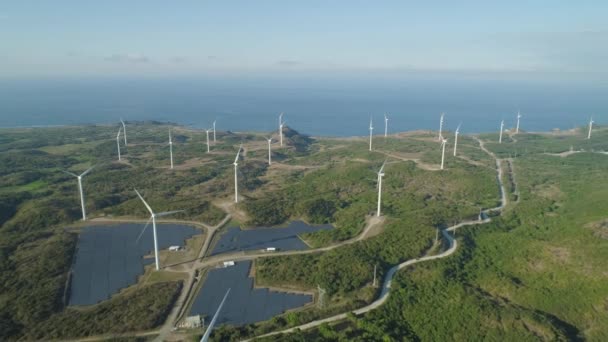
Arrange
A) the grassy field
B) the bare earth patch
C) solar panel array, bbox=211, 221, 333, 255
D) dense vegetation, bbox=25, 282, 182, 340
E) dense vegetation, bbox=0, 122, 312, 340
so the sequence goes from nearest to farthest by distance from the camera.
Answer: dense vegetation, bbox=25, 282, 182, 340
the grassy field
dense vegetation, bbox=0, 122, 312, 340
the bare earth patch
solar panel array, bbox=211, 221, 333, 255

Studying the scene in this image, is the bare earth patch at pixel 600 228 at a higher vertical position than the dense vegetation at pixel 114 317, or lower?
higher

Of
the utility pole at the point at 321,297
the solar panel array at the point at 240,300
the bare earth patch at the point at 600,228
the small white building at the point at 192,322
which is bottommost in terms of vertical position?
Result: the solar panel array at the point at 240,300

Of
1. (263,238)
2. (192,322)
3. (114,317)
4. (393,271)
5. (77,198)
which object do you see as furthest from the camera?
(77,198)

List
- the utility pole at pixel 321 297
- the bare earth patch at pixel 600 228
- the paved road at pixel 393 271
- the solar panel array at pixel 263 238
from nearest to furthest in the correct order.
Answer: the paved road at pixel 393 271 → the utility pole at pixel 321 297 → the bare earth patch at pixel 600 228 → the solar panel array at pixel 263 238

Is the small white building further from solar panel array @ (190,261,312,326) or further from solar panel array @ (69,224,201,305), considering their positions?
solar panel array @ (69,224,201,305)

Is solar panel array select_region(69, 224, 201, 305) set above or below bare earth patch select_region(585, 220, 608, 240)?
below

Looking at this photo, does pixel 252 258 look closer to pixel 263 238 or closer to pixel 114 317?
pixel 263 238

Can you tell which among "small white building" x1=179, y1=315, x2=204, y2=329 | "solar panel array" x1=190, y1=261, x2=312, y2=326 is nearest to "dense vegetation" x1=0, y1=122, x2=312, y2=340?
"small white building" x1=179, y1=315, x2=204, y2=329

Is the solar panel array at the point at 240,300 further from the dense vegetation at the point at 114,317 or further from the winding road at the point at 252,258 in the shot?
the dense vegetation at the point at 114,317

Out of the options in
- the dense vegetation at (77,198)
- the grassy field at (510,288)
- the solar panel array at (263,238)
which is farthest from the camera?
the solar panel array at (263,238)

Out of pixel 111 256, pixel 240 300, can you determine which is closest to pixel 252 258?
pixel 240 300

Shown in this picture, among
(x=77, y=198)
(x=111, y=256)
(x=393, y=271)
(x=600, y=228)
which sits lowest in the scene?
(x=111, y=256)

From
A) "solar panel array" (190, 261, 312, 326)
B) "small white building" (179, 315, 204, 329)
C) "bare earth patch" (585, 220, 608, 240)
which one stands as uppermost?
"bare earth patch" (585, 220, 608, 240)

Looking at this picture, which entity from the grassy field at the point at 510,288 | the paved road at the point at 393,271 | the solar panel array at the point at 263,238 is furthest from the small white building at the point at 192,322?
the solar panel array at the point at 263,238
